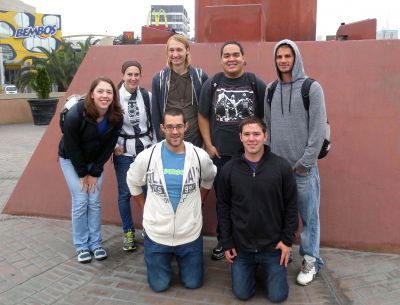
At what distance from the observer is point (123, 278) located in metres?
3.37

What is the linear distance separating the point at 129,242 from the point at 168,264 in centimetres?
78

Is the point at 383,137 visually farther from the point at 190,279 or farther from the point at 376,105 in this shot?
the point at 190,279

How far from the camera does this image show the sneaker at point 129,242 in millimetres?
3879

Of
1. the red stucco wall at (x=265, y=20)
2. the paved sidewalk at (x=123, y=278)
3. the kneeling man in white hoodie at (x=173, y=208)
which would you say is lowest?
the paved sidewalk at (x=123, y=278)

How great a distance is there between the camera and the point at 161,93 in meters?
3.49

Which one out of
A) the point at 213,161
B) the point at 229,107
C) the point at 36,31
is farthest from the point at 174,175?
the point at 36,31

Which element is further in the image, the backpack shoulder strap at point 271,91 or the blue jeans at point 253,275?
the backpack shoulder strap at point 271,91

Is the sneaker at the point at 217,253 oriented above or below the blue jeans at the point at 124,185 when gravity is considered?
below

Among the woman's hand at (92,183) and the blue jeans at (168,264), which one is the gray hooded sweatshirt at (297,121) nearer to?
the blue jeans at (168,264)

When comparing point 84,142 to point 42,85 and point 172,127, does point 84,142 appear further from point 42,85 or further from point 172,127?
point 42,85

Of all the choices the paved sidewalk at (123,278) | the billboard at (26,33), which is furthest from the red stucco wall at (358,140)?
the billboard at (26,33)

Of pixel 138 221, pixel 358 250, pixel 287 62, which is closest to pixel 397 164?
→ pixel 358 250

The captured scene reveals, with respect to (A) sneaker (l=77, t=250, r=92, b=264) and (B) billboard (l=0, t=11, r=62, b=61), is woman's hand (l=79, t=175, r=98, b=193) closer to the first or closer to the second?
(A) sneaker (l=77, t=250, r=92, b=264)

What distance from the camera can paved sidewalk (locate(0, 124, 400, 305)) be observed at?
3.04m
